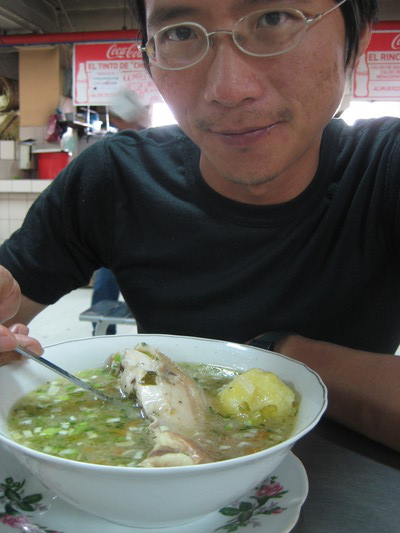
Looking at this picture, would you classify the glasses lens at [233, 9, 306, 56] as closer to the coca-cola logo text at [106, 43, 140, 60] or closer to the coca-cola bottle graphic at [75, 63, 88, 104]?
the coca-cola logo text at [106, 43, 140, 60]

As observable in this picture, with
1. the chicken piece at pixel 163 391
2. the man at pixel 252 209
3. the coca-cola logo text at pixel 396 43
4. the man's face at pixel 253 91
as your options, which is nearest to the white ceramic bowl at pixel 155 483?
the chicken piece at pixel 163 391

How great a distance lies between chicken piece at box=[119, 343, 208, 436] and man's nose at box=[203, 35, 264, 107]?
21.2 inches

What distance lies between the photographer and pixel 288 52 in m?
0.96

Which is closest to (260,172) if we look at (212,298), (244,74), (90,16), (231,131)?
(231,131)

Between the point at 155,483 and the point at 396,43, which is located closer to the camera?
the point at 155,483

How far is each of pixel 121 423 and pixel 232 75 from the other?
69cm

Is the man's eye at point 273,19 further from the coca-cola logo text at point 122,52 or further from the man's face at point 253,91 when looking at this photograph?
the coca-cola logo text at point 122,52

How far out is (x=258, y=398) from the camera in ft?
2.66

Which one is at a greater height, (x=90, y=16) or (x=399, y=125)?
(x=90, y=16)

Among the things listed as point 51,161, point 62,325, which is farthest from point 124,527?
point 51,161

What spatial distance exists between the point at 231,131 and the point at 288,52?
20 cm

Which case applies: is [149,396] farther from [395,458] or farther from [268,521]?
[395,458]

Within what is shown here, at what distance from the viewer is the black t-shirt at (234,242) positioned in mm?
1350

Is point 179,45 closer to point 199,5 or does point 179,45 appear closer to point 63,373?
point 199,5
